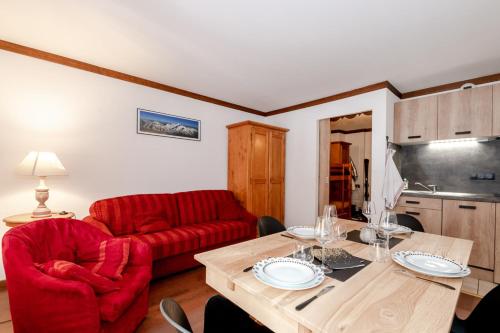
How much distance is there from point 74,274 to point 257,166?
113 inches

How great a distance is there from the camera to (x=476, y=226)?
255 cm

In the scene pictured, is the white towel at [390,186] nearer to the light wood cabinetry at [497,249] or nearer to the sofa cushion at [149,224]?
the light wood cabinetry at [497,249]

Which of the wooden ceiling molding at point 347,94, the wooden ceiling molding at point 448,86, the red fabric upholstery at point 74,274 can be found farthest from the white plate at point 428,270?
the wooden ceiling molding at point 448,86

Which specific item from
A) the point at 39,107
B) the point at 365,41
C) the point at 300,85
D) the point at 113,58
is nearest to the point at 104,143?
the point at 39,107

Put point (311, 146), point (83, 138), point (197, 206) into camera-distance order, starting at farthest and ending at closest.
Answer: point (311, 146) → point (197, 206) → point (83, 138)

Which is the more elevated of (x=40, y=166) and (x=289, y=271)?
(x=40, y=166)

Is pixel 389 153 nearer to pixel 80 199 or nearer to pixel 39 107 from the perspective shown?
pixel 80 199

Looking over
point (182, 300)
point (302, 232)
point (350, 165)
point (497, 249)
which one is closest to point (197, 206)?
point (182, 300)

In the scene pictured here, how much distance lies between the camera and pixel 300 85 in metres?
3.33

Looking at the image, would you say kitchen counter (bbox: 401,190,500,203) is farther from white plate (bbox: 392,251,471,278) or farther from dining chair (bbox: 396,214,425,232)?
white plate (bbox: 392,251,471,278)

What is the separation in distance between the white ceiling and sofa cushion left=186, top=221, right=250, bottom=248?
6.49ft

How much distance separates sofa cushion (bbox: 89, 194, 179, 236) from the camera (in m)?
2.61

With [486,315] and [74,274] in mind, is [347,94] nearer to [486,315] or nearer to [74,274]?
[486,315]

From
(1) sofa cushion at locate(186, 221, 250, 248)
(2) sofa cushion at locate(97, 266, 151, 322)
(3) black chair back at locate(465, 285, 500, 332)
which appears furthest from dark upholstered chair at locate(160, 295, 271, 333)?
(1) sofa cushion at locate(186, 221, 250, 248)
